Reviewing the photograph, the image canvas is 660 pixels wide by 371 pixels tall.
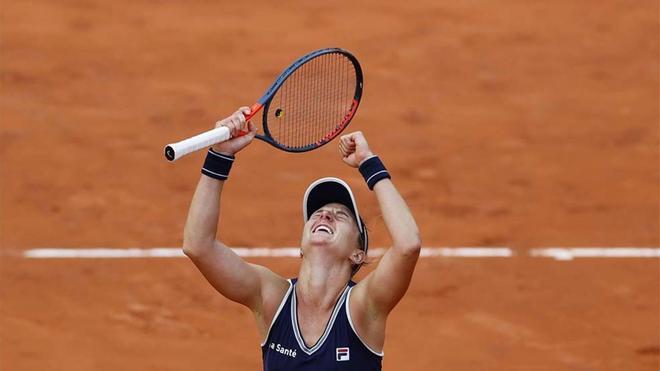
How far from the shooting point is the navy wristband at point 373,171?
6.84 m

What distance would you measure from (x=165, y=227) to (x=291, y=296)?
505 centimetres

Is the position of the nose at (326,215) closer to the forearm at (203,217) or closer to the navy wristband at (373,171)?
the navy wristband at (373,171)

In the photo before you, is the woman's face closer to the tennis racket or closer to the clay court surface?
the tennis racket

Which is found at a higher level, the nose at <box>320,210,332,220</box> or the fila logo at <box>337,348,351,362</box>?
the nose at <box>320,210,332,220</box>

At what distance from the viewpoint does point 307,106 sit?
26.5 feet

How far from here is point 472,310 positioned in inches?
427

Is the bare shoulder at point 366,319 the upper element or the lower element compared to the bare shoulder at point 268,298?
lower

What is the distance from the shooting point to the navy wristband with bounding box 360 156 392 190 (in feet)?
22.5

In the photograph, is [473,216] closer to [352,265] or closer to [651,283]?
[651,283]

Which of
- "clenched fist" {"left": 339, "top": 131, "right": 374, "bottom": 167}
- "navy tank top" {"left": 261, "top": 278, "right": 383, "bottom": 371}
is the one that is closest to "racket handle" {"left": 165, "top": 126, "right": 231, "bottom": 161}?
"clenched fist" {"left": 339, "top": 131, "right": 374, "bottom": 167}

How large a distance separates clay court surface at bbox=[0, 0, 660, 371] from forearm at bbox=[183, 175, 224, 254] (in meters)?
3.59

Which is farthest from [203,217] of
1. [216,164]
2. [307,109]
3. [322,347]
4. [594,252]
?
[594,252]

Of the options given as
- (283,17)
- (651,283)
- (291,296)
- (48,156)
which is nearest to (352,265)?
(291,296)

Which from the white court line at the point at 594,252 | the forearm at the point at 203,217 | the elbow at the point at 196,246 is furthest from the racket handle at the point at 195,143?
the white court line at the point at 594,252
